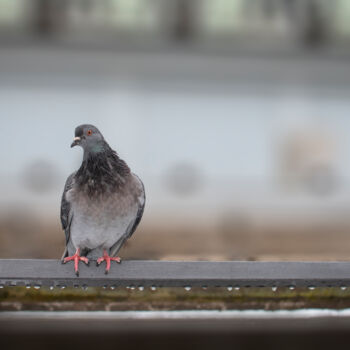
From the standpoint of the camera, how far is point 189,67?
162 inches

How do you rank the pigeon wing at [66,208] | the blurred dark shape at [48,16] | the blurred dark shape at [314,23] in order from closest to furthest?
1. the pigeon wing at [66,208]
2. the blurred dark shape at [48,16]
3. the blurred dark shape at [314,23]

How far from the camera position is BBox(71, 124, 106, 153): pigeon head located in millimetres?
1626

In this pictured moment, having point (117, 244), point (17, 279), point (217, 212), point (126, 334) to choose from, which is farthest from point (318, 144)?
point (17, 279)

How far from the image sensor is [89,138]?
5.46ft

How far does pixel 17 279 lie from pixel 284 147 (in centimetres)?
334

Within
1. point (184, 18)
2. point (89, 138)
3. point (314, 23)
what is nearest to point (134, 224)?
point (89, 138)

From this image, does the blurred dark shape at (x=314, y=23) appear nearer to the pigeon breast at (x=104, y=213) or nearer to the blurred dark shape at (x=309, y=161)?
the blurred dark shape at (x=309, y=161)

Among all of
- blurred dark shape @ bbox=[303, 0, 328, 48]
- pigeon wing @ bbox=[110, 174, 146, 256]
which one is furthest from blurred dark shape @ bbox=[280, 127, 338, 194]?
pigeon wing @ bbox=[110, 174, 146, 256]

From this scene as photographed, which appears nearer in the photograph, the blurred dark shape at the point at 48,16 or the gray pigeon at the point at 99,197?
the gray pigeon at the point at 99,197

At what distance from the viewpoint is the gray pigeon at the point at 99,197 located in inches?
66.5

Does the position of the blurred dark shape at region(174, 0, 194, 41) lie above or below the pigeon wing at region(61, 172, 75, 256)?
above

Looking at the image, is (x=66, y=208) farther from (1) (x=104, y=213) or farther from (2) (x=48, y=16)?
(2) (x=48, y=16)

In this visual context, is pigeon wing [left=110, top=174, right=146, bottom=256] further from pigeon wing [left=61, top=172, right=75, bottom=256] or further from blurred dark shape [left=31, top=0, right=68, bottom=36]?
blurred dark shape [left=31, top=0, right=68, bottom=36]

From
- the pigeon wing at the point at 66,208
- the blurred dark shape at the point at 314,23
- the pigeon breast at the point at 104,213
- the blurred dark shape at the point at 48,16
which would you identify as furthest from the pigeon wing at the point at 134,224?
the blurred dark shape at the point at 314,23
